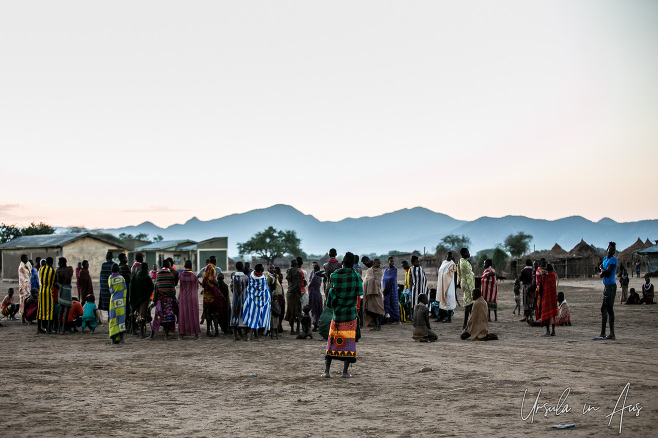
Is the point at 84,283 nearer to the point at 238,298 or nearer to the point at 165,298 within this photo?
the point at 165,298

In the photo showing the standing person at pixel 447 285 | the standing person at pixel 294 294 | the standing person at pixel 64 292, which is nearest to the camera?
the standing person at pixel 294 294

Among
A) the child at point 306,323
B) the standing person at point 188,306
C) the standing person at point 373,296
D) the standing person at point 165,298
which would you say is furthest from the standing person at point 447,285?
the standing person at point 165,298

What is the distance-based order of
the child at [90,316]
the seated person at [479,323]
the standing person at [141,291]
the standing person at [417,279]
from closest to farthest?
the seated person at [479,323] → the standing person at [141,291] → the child at [90,316] → the standing person at [417,279]

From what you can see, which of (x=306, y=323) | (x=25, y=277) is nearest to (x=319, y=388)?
(x=306, y=323)

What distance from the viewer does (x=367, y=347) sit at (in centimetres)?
1179

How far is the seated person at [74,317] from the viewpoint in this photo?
15031mm

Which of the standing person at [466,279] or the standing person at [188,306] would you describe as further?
the standing person at [466,279]

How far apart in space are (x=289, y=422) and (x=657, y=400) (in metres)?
3.92

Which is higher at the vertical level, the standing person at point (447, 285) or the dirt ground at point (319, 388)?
the standing person at point (447, 285)

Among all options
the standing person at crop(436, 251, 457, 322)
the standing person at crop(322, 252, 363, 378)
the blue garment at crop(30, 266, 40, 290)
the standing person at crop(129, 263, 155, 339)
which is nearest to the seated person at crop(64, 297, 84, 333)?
the blue garment at crop(30, 266, 40, 290)

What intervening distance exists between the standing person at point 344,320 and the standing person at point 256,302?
4.58 metres

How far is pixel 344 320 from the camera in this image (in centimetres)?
859

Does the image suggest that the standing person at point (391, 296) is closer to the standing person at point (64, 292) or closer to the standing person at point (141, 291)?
the standing person at point (141, 291)

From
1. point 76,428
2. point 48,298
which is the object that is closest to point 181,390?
point 76,428
